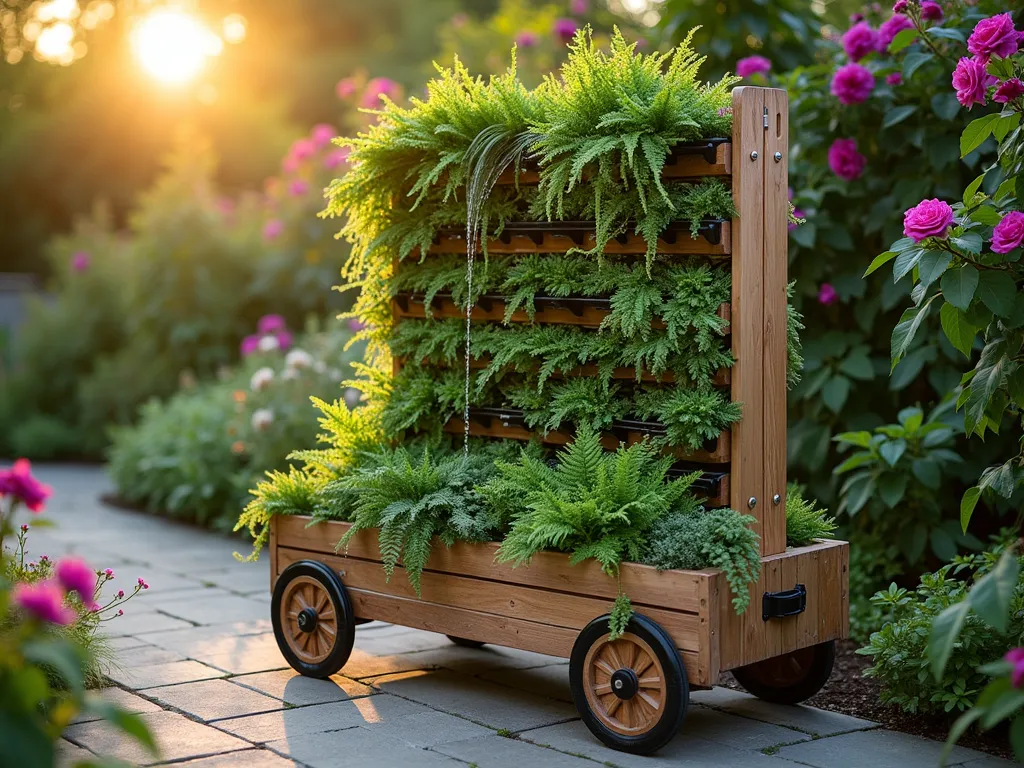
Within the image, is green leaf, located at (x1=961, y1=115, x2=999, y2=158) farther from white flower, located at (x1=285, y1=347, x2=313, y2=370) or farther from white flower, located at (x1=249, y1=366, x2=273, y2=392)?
white flower, located at (x1=249, y1=366, x2=273, y2=392)

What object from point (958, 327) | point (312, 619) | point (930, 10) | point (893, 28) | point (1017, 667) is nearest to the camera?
point (1017, 667)

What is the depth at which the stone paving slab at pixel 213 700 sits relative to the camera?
3867mm

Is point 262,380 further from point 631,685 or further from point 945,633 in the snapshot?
point 945,633

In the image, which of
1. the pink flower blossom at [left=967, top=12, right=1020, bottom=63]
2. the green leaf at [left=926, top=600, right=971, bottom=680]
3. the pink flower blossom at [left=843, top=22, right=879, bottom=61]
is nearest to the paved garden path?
the green leaf at [left=926, top=600, right=971, bottom=680]

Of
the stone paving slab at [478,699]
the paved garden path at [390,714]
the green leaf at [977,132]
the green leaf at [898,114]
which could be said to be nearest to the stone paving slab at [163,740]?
the paved garden path at [390,714]

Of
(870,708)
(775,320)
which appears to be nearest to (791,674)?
(870,708)

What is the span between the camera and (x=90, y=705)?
2.13 meters

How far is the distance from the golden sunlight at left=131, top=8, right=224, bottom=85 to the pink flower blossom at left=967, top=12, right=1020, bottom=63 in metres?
23.7

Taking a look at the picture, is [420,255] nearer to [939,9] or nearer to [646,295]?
[646,295]

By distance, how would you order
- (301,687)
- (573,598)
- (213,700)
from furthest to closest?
(301,687), (213,700), (573,598)

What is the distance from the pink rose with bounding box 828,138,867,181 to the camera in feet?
16.8

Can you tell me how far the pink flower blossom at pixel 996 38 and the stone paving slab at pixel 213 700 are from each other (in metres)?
3.08

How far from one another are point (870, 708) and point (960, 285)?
1495mm

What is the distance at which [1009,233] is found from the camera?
3367 mm
